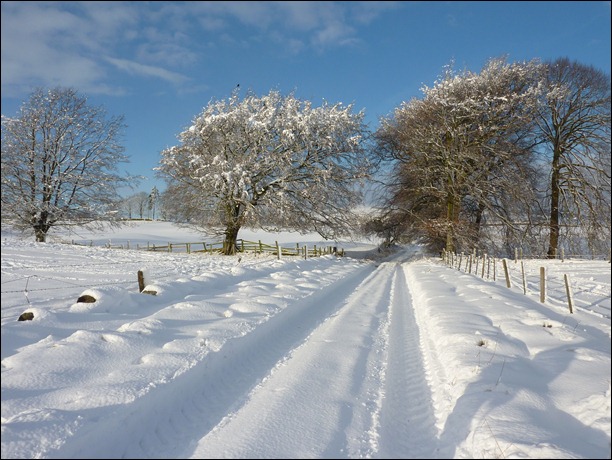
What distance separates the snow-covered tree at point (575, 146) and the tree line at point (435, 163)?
2.6 inches

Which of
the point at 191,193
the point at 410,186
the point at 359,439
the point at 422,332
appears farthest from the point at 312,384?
the point at 410,186

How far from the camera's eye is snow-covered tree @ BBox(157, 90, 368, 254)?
20.3m

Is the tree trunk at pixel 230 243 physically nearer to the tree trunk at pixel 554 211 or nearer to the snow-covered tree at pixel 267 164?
the snow-covered tree at pixel 267 164

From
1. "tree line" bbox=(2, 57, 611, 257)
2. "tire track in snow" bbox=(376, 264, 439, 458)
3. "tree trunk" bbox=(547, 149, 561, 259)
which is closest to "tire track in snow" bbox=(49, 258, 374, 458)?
"tire track in snow" bbox=(376, 264, 439, 458)

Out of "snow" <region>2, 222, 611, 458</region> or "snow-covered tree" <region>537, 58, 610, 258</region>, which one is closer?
"snow" <region>2, 222, 611, 458</region>

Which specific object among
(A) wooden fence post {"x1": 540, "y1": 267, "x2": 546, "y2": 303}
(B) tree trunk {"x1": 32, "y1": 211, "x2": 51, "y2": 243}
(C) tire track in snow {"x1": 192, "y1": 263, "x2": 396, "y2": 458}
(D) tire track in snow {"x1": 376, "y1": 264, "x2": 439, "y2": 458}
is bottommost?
(D) tire track in snow {"x1": 376, "y1": 264, "x2": 439, "y2": 458}

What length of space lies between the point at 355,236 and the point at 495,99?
12.1 meters

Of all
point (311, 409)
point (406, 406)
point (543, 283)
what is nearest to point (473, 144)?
point (543, 283)

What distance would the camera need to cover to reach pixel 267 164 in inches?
811

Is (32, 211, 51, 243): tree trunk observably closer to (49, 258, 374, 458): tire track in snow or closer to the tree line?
(49, 258, 374, 458): tire track in snow

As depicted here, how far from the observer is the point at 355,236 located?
81.8 feet

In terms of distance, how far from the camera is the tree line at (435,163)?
63.2ft

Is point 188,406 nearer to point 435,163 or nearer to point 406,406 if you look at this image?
point 406,406

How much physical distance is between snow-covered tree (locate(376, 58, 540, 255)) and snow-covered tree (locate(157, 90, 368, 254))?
4519mm
